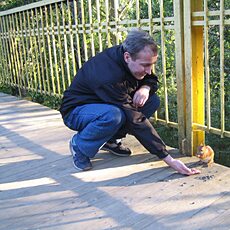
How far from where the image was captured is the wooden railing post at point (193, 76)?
2746mm

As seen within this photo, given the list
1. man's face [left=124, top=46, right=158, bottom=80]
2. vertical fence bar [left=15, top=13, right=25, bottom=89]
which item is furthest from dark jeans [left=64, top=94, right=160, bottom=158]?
vertical fence bar [left=15, top=13, right=25, bottom=89]

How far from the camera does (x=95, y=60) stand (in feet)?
9.27

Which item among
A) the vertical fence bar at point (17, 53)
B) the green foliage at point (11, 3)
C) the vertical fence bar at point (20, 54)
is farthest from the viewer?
the green foliage at point (11, 3)

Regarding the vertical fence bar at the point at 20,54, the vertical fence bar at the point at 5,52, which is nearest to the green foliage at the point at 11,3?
the vertical fence bar at the point at 5,52

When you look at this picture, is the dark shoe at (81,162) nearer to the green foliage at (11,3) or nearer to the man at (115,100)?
the man at (115,100)

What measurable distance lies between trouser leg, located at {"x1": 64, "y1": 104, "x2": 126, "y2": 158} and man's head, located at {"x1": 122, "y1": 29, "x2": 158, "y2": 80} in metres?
0.33

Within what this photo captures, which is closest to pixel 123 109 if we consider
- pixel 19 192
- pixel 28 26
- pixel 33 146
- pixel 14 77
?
pixel 19 192

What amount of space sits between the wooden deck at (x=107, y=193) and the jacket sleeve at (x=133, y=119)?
8.4 inches

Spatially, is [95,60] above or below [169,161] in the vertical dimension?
above

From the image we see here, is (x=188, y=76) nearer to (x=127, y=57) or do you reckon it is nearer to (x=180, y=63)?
(x=180, y=63)

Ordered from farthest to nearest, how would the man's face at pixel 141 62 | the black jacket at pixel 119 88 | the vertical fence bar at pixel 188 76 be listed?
the vertical fence bar at pixel 188 76
the black jacket at pixel 119 88
the man's face at pixel 141 62

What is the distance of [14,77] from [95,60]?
3.81 meters

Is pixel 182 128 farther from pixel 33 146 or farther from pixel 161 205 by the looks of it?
pixel 33 146

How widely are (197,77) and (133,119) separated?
602mm
